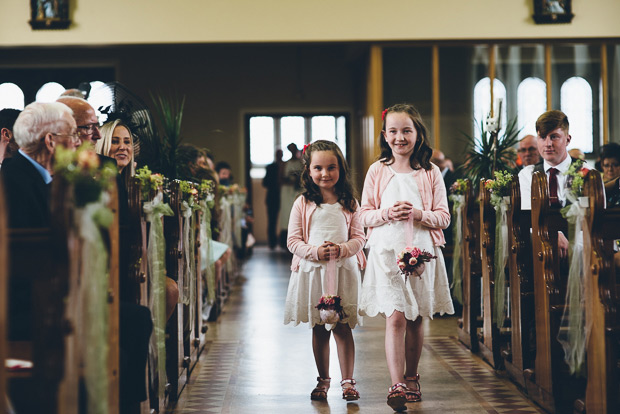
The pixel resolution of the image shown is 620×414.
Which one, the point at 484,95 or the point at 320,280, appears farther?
the point at 484,95

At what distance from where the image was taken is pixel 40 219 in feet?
8.61

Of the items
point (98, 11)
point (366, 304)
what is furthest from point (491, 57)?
point (366, 304)

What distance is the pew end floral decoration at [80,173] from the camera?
199 centimetres

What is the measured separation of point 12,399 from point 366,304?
1772 mm

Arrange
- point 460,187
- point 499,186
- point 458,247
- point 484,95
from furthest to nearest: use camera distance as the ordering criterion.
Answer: point 484,95
point 458,247
point 460,187
point 499,186

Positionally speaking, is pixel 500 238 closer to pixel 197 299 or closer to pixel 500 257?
pixel 500 257

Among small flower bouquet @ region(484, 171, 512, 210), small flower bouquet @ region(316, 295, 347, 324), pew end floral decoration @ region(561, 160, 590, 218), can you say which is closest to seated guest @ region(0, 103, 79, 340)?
small flower bouquet @ region(316, 295, 347, 324)

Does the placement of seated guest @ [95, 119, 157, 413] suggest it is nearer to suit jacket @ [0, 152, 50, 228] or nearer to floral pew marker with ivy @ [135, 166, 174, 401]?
floral pew marker with ivy @ [135, 166, 174, 401]

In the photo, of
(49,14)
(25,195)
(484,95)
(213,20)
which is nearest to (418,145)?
(25,195)

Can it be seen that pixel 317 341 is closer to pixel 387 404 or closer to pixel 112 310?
pixel 387 404

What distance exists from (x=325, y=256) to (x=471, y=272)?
1.75 meters

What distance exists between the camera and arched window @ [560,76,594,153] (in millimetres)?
9875

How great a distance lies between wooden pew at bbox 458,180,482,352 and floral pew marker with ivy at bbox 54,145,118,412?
3092 millimetres

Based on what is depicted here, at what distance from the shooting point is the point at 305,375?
4.22 m
